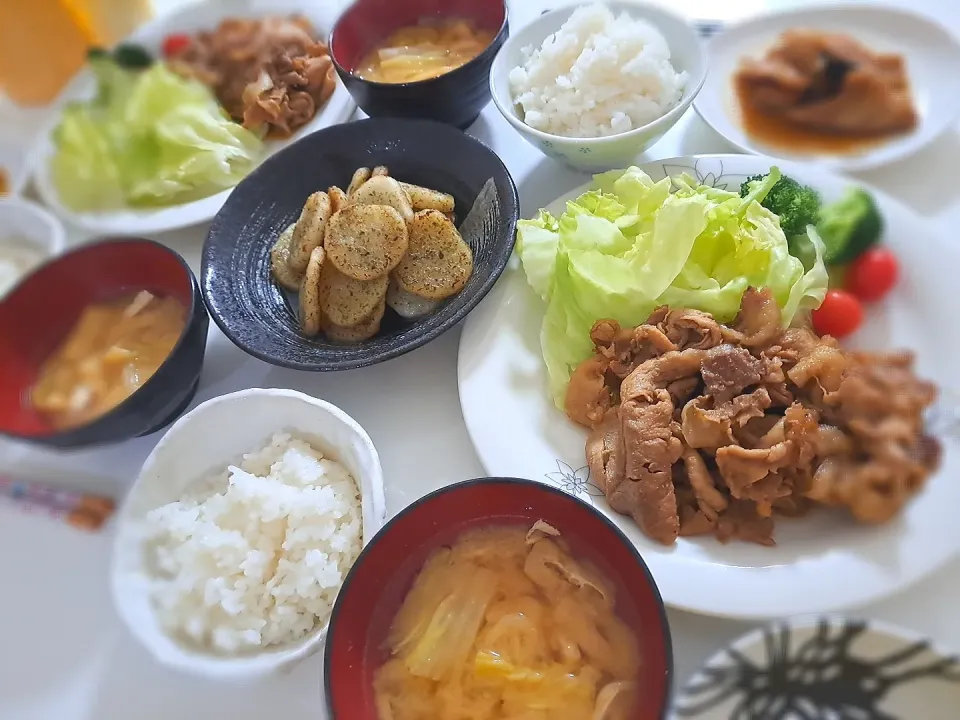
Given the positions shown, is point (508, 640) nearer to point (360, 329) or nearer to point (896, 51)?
point (360, 329)

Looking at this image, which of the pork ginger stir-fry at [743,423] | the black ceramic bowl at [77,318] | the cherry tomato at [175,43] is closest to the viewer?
the pork ginger stir-fry at [743,423]

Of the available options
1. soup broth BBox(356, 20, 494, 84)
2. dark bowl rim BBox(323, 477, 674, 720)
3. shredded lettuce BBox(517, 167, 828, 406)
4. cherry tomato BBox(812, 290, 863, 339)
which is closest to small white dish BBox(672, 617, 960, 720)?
A: dark bowl rim BBox(323, 477, 674, 720)

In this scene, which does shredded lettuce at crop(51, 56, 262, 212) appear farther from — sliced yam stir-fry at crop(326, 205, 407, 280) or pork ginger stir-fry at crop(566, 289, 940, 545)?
pork ginger stir-fry at crop(566, 289, 940, 545)

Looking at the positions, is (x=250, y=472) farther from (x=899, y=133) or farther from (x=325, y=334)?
(x=899, y=133)

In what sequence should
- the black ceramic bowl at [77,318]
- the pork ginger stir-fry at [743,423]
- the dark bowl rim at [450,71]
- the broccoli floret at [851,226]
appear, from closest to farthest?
the pork ginger stir-fry at [743,423]
the broccoli floret at [851,226]
the black ceramic bowl at [77,318]
the dark bowl rim at [450,71]

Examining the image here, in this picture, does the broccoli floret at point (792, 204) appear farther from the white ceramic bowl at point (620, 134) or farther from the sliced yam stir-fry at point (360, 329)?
the sliced yam stir-fry at point (360, 329)

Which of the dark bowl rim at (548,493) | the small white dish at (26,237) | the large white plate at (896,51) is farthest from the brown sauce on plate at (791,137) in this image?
the small white dish at (26,237)
